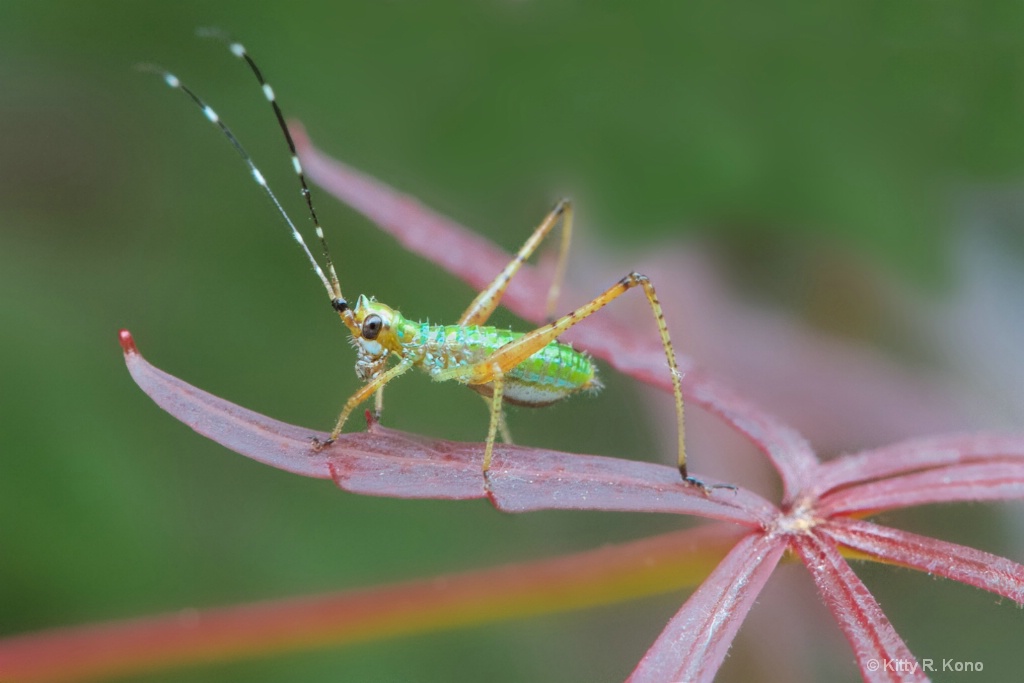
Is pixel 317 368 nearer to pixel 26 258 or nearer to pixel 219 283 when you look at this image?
pixel 219 283

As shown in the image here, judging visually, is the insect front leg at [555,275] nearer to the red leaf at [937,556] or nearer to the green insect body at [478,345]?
the green insect body at [478,345]

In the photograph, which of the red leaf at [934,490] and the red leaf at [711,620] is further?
the red leaf at [934,490]

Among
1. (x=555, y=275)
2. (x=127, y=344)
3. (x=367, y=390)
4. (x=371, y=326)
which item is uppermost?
(x=555, y=275)

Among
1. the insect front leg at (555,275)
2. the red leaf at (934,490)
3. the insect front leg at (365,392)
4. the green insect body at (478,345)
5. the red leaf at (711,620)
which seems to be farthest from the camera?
the insect front leg at (555,275)

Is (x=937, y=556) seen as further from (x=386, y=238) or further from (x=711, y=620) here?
(x=386, y=238)

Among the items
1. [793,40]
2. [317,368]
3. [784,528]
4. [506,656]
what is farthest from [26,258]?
[793,40]

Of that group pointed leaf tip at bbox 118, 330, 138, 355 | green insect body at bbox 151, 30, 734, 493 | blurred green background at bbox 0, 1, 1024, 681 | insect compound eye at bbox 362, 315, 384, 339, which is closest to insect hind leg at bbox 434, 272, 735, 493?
green insect body at bbox 151, 30, 734, 493

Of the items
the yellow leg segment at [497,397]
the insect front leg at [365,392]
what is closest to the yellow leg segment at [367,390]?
the insect front leg at [365,392]

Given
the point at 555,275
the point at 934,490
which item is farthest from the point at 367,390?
the point at 934,490
